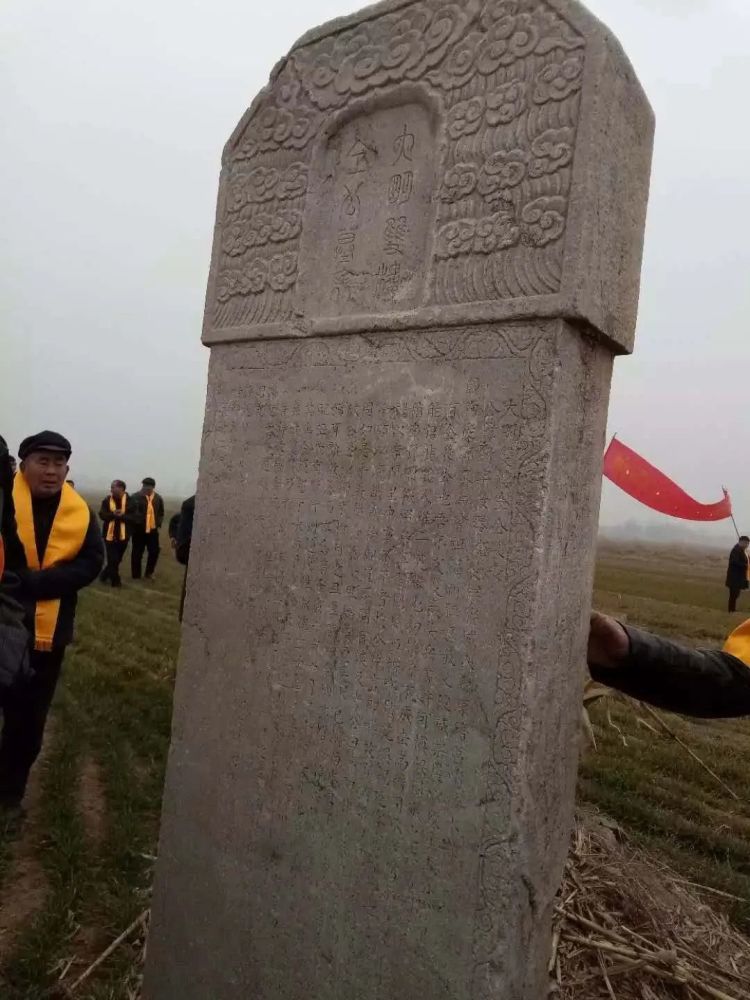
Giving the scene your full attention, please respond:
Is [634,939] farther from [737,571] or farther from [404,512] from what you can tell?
[737,571]

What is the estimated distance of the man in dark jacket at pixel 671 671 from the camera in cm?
210

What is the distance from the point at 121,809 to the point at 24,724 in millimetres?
625

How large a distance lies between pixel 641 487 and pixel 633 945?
2.62 m

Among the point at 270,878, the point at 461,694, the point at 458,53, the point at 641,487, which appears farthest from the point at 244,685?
the point at 641,487

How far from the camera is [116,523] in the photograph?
10969 millimetres

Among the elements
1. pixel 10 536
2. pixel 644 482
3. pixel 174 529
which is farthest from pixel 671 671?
pixel 174 529

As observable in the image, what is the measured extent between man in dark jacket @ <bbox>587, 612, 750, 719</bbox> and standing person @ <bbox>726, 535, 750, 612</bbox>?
1177 centimetres

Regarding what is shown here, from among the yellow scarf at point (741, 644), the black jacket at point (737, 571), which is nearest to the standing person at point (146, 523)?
the black jacket at point (737, 571)

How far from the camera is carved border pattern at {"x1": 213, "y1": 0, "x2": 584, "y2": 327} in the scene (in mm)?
1743

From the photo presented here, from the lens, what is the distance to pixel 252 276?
2.34 meters

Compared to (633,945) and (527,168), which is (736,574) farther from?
(527,168)

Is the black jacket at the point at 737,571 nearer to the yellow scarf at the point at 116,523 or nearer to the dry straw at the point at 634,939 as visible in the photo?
the yellow scarf at the point at 116,523

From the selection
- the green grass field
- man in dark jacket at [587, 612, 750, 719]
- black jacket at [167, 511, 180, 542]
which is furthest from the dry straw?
black jacket at [167, 511, 180, 542]

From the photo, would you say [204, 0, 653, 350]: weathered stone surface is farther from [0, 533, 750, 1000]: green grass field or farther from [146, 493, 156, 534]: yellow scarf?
[146, 493, 156, 534]: yellow scarf
